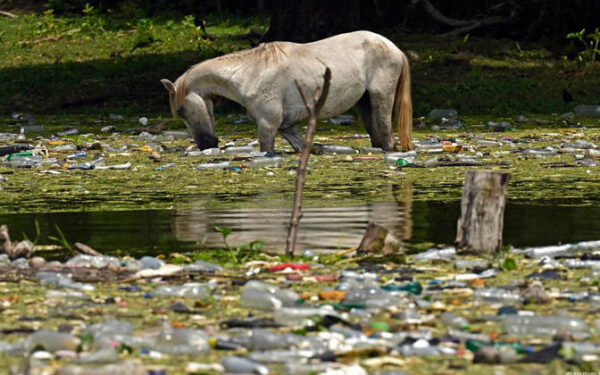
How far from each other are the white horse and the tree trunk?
5686 millimetres

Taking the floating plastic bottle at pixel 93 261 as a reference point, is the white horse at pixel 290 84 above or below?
above

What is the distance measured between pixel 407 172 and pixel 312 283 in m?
5.07

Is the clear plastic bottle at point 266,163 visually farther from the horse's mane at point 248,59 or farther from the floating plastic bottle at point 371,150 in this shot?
the floating plastic bottle at point 371,150

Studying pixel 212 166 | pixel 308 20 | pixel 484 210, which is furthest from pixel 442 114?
pixel 484 210

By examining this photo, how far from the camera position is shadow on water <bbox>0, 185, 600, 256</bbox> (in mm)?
6992

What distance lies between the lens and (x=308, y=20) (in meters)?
18.2

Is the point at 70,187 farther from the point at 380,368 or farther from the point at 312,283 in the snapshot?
the point at 380,368

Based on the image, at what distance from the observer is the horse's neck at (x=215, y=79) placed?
12023 millimetres

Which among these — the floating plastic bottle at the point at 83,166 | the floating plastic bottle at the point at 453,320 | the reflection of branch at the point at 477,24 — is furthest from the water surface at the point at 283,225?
the reflection of branch at the point at 477,24

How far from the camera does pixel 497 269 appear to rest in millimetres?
5977

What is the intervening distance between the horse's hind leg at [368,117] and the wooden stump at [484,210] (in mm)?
6221

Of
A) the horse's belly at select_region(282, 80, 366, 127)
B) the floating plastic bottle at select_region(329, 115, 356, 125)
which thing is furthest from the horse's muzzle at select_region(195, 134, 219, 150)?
the floating plastic bottle at select_region(329, 115, 356, 125)

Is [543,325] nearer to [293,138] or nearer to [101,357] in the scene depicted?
[101,357]

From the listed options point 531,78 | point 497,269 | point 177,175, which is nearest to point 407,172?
point 177,175
